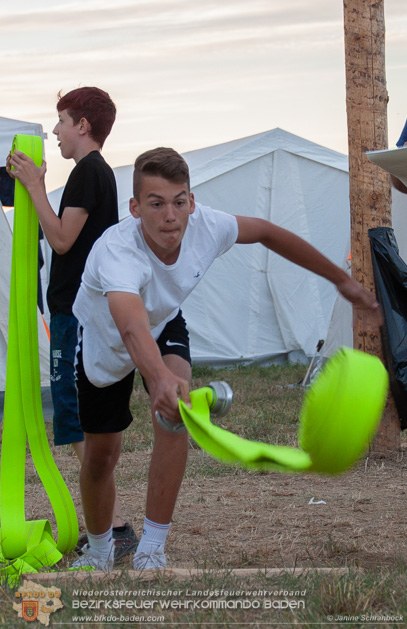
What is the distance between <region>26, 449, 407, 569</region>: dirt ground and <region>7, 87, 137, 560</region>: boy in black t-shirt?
519 millimetres

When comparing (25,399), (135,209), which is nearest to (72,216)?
(135,209)

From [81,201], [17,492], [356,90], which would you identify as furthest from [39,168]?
[356,90]

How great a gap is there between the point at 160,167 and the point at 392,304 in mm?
3378

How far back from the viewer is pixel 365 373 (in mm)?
2461

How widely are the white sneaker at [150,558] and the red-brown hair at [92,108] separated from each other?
73.5 inches

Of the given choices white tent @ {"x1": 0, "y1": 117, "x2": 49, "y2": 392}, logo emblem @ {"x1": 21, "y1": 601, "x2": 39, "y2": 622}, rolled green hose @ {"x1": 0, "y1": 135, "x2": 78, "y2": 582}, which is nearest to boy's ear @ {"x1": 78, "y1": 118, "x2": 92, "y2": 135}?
rolled green hose @ {"x1": 0, "y1": 135, "x2": 78, "y2": 582}

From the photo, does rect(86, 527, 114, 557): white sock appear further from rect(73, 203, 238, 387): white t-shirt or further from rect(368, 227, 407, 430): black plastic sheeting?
rect(368, 227, 407, 430): black plastic sheeting

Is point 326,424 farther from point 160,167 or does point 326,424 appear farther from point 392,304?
point 392,304

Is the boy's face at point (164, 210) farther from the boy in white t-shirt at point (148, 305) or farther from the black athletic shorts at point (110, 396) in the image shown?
the black athletic shorts at point (110, 396)

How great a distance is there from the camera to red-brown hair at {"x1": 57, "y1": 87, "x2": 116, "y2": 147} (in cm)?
377

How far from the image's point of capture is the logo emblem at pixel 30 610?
2572 millimetres

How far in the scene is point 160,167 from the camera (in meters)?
2.83

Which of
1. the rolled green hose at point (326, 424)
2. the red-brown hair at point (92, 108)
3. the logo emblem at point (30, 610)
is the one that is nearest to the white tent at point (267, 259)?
the red-brown hair at point (92, 108)

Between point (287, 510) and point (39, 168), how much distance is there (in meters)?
2.19
